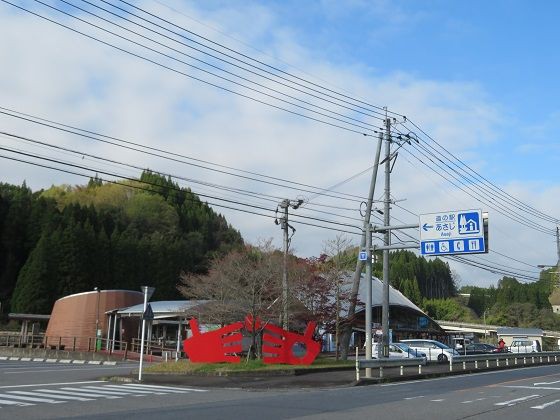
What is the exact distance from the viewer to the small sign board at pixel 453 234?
23.0m

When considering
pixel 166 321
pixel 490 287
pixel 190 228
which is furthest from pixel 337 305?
pixel 490 287

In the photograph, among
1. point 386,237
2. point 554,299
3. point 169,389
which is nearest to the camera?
point 169,389

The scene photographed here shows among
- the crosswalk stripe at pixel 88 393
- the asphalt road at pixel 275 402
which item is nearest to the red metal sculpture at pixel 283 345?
the asphalt road at pixel 275 402

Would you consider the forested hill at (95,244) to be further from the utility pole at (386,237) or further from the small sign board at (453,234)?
the small sign board at (453,234)

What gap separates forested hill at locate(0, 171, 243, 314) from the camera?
2768 inches

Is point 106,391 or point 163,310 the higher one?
point 163,310

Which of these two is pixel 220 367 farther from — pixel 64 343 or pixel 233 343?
pixel 64 343

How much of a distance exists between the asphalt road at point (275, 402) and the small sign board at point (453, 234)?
19.0 ft

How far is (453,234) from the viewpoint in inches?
928

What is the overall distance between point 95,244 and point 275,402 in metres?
67.5

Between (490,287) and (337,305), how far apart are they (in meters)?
→ 142

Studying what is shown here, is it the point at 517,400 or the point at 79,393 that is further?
the point at 79,393

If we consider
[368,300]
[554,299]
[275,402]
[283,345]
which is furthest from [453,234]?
[554,299]

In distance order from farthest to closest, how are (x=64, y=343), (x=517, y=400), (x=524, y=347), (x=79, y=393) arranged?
(x=524, y=347)
(x=64, y=343)
(x=79, y=393)
(x=517, y=400)
